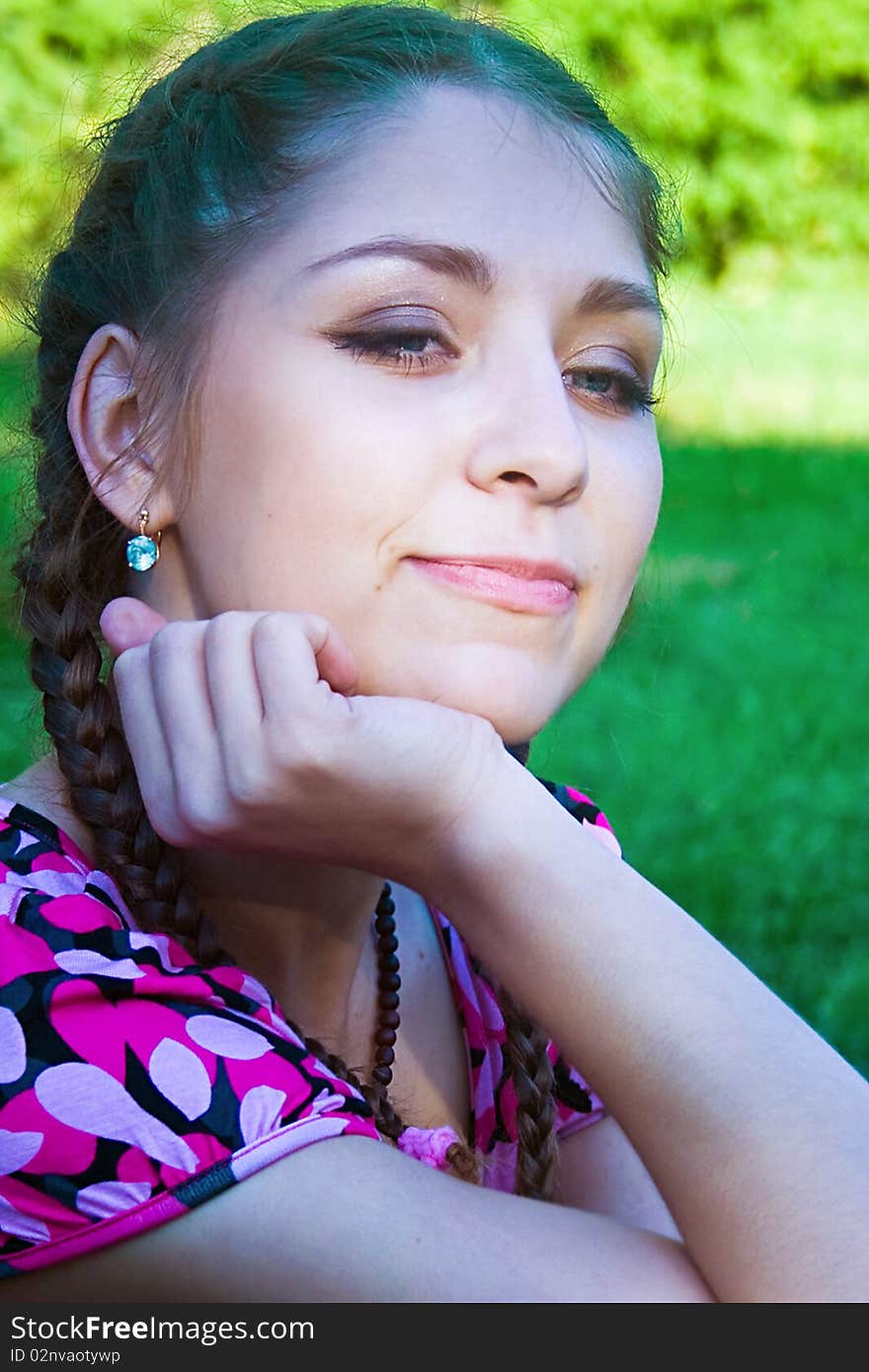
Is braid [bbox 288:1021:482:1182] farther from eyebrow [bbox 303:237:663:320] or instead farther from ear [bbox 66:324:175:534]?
eyebrow [bbox 303:237:663:320]

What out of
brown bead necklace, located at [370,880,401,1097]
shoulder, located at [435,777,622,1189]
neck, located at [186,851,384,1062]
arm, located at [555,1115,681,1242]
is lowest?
arm, located at [555,1115,681,1242]

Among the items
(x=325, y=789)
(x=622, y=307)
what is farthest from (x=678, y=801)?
(x=325, y=789)

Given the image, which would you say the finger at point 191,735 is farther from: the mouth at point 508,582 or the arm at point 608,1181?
the arm at point 608,1181

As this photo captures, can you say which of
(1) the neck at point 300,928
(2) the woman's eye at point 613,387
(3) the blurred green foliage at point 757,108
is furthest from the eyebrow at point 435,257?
(3) the blurred green foliage at point 757,108

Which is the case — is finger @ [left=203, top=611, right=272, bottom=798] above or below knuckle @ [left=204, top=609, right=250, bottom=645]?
below

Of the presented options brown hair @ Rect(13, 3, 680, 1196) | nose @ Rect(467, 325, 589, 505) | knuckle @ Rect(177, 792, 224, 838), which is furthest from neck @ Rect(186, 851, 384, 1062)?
nose @ Rect(467, 325, 589, 505)

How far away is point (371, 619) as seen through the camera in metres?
2.30

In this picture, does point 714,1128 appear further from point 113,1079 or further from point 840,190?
point 840,190

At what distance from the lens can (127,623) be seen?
2430mm

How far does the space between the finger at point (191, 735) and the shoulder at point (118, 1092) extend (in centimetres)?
18

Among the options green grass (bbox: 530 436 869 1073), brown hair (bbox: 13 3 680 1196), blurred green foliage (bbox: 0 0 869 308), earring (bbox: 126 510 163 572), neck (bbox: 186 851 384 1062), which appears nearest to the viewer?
brown hair (bbox: 13 3 680 1196)

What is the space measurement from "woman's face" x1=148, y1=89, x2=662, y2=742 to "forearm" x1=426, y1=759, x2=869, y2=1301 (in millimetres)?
276

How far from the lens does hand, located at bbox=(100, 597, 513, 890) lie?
6.73 ft

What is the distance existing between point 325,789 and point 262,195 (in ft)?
3.18
